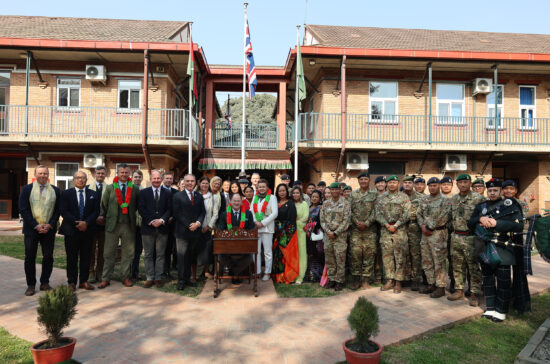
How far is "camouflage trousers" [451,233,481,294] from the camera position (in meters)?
5.09

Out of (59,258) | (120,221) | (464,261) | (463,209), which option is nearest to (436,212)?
(463,209)

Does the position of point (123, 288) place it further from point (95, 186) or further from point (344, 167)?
point (344, 167)

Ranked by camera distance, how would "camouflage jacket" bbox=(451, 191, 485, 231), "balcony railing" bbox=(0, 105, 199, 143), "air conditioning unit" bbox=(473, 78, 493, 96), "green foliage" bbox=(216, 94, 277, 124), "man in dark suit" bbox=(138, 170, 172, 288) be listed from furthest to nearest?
"green foliage" bbox=(216, 94, 277, 124), "air conditioning unit" bbox=(473, 78, 493, 96), "balcony railing" bbox=(0, 105, 199, 143), "man in dark suit" bbox=(138, 170, 172, 288), "camouflage jacket" bbox=(451, 191, 485, 231)

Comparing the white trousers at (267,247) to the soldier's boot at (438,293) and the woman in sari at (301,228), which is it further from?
the soldier's boot at (438,293)

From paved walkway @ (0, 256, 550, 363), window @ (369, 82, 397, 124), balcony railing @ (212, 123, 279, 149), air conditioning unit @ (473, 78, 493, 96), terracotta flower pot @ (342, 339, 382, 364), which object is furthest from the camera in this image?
balcony railing @ (212, 123, 279, 149)

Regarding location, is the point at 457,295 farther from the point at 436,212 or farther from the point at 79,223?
the point at 79,223

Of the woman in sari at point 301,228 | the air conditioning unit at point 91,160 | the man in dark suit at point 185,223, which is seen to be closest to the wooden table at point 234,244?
the man in dark suit at point 185,223

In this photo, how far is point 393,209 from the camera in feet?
18.5

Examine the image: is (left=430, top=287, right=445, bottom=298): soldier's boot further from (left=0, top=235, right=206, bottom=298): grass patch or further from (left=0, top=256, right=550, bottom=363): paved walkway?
(left=0, top=235, right=206, bottom=298): grass patch

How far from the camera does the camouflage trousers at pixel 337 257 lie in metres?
5.77

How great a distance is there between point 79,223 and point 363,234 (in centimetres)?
460

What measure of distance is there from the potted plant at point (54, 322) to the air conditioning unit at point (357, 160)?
10.8 m

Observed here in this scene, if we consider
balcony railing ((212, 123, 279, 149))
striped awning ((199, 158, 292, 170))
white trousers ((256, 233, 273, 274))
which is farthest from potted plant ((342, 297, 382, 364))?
balcony railing ((212, 123, 279, 149))

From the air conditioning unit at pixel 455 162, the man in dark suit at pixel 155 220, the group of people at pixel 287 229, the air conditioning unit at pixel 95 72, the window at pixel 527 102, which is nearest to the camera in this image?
the group of people at pixel 287 229
